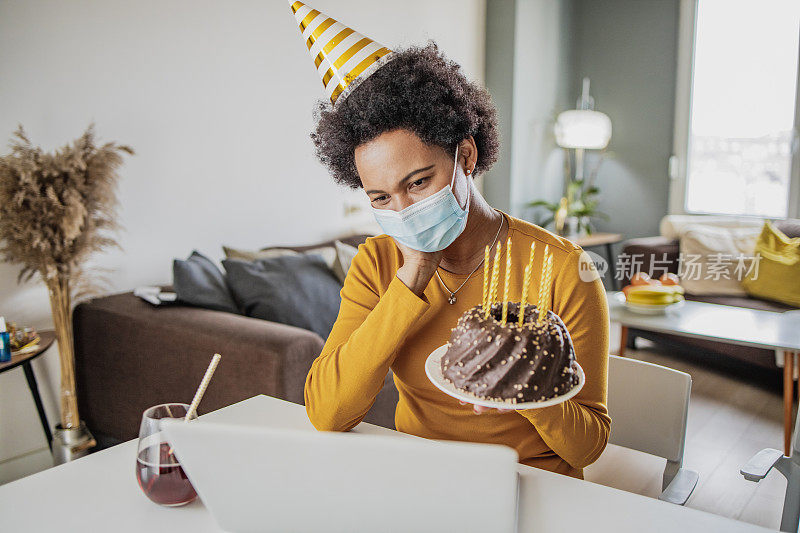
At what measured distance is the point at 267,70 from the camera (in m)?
3.21

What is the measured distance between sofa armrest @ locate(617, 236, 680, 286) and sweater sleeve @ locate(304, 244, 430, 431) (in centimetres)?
330

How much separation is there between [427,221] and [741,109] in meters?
4.38

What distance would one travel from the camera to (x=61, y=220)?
206 centimetres

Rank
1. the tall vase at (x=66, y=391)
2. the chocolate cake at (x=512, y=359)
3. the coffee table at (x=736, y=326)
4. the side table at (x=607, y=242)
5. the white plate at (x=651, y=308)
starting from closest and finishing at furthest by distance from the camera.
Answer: the chocolate cake at (x=512, y=359), the tall vase at (x=66, y=391), the coffee table at (x=736, y=326), the white plate at (x=651, y=308), the side table at (x=607, y=242)

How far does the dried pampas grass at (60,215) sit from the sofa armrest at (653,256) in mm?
3093

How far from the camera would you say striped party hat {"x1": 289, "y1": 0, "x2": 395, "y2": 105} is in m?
1.16

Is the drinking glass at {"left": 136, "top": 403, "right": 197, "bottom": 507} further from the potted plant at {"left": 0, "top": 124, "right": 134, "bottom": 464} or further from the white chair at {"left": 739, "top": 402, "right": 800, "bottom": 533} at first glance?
the potted plant at {"left": 0, "top": 124, "right": 134, "bottom": 464}

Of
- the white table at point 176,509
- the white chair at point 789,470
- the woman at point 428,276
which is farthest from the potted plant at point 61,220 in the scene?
the white chair at point 789,470

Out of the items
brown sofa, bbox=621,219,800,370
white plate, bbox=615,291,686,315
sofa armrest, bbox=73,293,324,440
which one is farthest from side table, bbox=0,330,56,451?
brown sofa, bbox=621,219,800,370

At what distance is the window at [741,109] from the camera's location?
14.4 ft

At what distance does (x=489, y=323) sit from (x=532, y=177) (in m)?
4.31

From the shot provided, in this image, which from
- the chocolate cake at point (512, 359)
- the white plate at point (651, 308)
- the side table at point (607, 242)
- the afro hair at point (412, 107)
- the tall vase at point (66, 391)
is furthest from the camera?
the side table at point (607, 242)

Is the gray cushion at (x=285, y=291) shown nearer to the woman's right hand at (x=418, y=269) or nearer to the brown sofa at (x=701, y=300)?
the woman's right hand at (x=418, y=269)

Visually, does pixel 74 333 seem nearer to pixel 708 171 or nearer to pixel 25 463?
pixel 25 463
